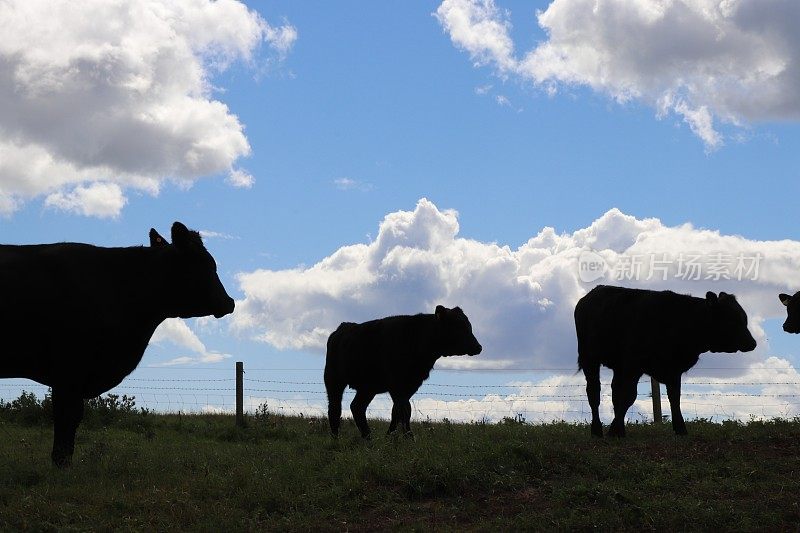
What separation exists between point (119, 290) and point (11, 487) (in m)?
3.07

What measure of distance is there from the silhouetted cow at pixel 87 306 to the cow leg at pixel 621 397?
6.73 m

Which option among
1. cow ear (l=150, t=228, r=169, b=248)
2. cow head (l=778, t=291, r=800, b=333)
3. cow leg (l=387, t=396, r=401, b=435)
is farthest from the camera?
cow head (l=778, t=291, r=800, b=333)

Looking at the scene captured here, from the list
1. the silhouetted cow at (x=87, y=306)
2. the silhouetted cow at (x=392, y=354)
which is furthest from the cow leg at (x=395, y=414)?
the silhouetted cow at (x=87, y=306)

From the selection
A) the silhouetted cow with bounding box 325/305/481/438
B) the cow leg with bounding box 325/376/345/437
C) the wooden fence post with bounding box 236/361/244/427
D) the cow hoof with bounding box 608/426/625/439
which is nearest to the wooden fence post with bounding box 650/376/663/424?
the silhouetted cow with bounding box 325/305/481/438

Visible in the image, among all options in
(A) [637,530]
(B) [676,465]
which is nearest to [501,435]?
(B) [676,465]

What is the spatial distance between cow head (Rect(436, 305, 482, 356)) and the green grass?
3.36 metres

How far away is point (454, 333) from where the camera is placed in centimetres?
1700

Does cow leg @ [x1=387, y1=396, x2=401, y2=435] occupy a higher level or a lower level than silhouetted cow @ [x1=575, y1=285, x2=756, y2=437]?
lower

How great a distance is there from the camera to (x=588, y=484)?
10.5 meters

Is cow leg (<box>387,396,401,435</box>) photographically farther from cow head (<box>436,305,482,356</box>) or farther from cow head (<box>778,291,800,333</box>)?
cow head (<box>778,291,800,333</box>)

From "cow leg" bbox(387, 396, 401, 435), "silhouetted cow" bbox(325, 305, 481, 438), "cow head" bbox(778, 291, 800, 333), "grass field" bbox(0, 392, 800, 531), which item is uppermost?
"cow head" bbox(778, 291, 800, 333)

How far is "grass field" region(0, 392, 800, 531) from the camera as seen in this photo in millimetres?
9617

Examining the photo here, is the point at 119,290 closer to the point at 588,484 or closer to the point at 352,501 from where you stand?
the point at 352,501

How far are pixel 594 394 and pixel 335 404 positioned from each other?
5054 millimetres
